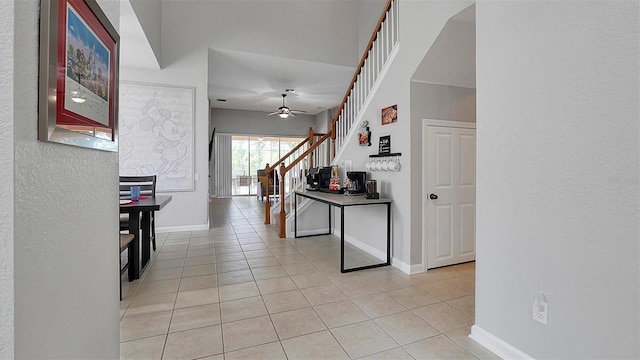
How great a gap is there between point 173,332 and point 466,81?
12.3ft

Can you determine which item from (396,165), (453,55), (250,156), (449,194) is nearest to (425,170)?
(396,165)

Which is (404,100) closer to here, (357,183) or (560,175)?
(357,183)

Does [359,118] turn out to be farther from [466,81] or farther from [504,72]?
[504,72]

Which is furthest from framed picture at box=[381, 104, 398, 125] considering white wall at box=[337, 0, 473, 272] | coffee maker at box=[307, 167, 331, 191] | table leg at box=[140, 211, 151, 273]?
table leg at box=[140, 211, 151, 273]

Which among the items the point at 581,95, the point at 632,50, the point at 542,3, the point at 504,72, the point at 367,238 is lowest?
the point at 367,238

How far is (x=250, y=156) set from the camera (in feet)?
39.4

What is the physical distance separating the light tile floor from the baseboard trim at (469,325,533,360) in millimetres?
65

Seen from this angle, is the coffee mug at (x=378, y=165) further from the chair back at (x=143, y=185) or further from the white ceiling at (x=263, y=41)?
the white ceiling at (x=263, y=41)

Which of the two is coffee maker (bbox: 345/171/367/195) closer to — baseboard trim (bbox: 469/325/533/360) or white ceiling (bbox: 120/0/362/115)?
baseboard trim (bbox: 469/325/533/360)

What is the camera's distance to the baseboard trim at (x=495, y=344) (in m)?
1.85

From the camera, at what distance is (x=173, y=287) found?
9.80ft

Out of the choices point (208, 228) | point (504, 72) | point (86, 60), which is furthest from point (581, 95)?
point (208, 228)
